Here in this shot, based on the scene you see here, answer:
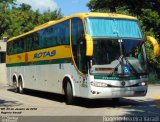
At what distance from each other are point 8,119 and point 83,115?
8.35 ft

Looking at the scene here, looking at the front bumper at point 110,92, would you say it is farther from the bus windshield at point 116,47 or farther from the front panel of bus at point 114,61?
the bus windshield at point 116,47

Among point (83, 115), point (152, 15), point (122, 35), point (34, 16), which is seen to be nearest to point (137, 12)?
point (152, 15)

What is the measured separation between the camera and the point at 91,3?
44625mm

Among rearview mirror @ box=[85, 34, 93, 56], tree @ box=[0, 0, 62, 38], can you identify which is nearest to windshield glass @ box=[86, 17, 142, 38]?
rearview mirror @ box=[85, 34, 93, 56]

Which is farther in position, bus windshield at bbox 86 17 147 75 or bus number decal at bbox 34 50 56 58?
bus number decal at bbox 34 50 56 58

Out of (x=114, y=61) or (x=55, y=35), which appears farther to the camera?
(x=55, y=35)

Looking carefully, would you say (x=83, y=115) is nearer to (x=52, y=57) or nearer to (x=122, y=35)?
(x=122, y=35)

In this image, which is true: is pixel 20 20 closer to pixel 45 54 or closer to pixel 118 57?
pixel 45 54

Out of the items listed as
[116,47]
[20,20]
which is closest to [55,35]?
[116,47]

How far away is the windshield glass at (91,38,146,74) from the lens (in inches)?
620

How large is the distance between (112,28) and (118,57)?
1.29 meters

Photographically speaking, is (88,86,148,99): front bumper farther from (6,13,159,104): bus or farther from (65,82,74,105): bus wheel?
(65,82,74,105): bus wheel

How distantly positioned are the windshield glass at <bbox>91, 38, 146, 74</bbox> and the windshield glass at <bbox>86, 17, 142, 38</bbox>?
250mm

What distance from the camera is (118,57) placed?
16.0 metres
